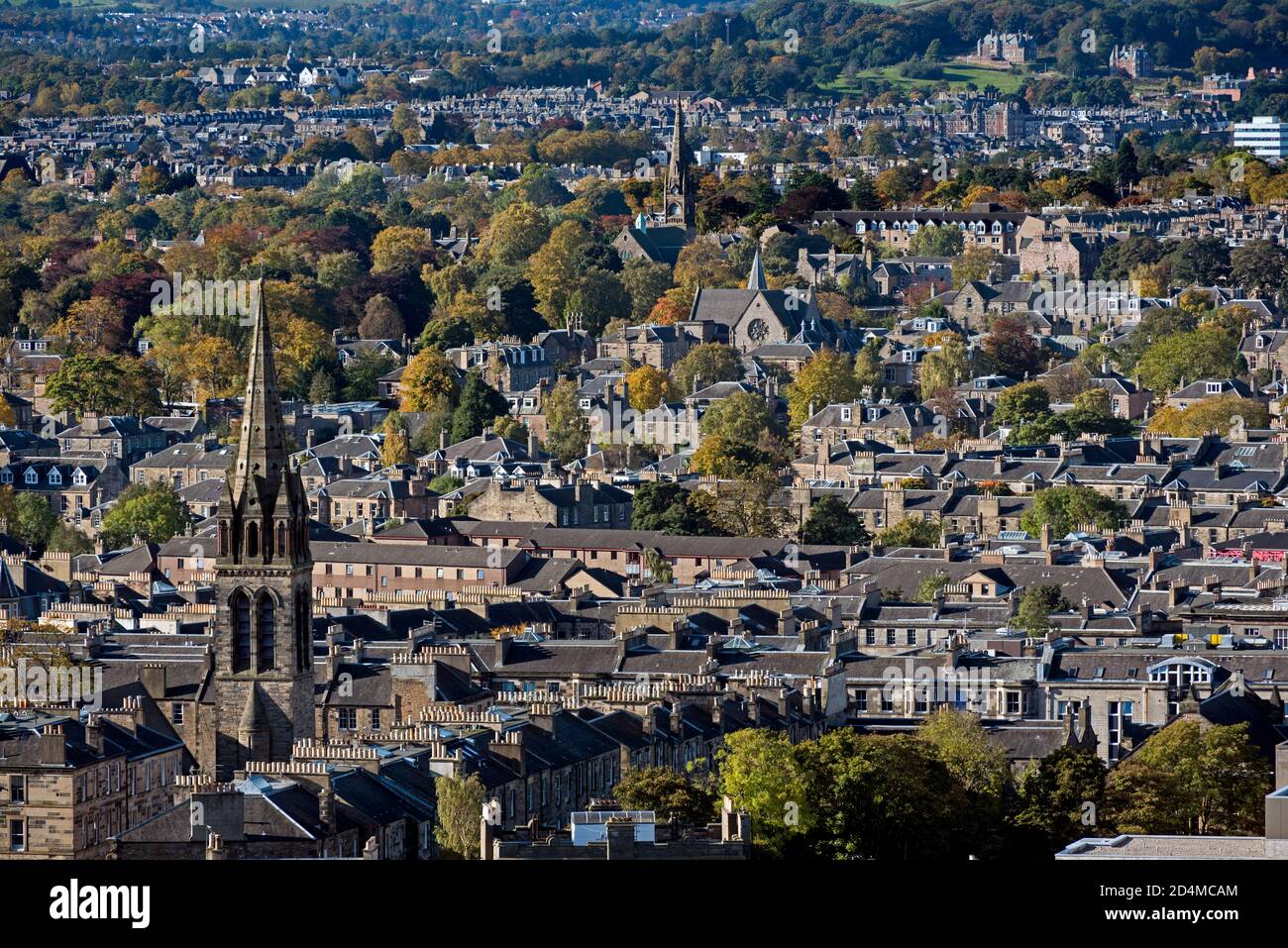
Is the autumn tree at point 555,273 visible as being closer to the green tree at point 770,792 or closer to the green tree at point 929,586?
Answer: the green tree at point 929,586

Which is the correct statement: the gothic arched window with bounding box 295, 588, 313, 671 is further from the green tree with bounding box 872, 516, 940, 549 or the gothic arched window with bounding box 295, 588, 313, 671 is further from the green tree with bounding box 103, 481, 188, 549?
the green tree with bounding box 103, 481, 188, 549

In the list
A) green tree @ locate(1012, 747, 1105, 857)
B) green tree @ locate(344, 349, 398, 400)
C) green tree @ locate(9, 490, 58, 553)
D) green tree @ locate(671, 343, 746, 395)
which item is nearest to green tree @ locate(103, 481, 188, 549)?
green tree @ locate(9, 490, 58, 553)

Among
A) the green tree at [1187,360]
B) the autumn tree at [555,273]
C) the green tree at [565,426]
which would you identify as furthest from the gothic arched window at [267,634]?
the autumn tree at [555,273]

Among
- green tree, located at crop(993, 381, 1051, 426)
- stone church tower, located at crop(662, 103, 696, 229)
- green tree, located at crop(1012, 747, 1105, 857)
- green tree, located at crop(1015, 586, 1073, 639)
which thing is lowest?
green tree, located at crop(1012, 747, 1105, 857)

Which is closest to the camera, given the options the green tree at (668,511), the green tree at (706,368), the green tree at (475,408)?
the green tree at (668,511)

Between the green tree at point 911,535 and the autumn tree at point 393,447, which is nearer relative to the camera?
the green tree at point 911,535

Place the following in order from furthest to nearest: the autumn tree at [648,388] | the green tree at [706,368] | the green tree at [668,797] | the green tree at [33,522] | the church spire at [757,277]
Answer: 1. the church spire at [757,277]
2. the green tree at [706,368]
3. the autumn tree at [648,388]
4. the green tree at [33,522]
5. the green tree at [668,797]
